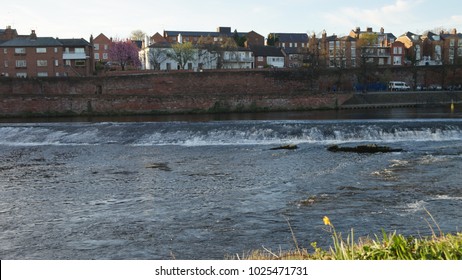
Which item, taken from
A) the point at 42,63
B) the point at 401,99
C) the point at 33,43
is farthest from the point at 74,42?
the point at 401,99

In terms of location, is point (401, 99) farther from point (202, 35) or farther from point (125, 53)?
point (202, 35)

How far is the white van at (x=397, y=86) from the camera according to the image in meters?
63.9

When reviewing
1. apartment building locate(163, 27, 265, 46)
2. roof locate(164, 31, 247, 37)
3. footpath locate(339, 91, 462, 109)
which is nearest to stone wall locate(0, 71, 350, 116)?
footpath locate(339, 91, 462, 109)

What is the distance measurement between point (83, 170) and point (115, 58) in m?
69.4

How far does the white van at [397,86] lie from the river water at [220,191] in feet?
113

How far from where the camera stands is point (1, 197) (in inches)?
666

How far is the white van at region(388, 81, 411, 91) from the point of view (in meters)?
63.9

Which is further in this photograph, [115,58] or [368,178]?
[115,58]

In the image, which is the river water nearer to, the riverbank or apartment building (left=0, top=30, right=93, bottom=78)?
the riverbank

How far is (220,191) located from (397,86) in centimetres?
5232

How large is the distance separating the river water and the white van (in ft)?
113

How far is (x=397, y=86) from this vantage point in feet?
210
